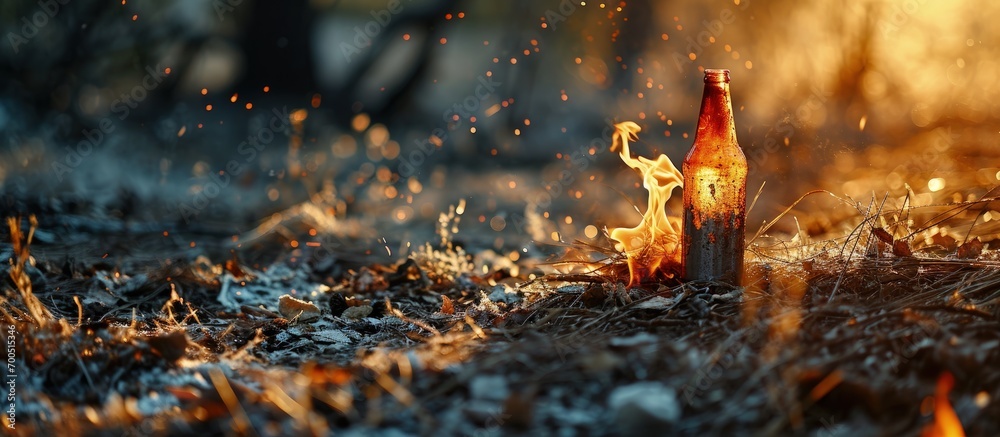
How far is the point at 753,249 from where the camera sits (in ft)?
12.6

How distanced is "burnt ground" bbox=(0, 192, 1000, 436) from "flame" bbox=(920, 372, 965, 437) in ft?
0.06

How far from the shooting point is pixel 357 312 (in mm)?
3998

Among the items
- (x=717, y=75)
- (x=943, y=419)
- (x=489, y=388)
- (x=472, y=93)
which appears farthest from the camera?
(x=472, y=93)

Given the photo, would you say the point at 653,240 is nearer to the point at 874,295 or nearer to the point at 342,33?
the point at 874,295

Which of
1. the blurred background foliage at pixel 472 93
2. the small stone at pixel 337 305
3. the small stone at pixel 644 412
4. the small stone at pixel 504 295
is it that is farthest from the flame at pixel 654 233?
the blurred background foliage at pixel 472 93

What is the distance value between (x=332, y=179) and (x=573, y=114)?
252 cm

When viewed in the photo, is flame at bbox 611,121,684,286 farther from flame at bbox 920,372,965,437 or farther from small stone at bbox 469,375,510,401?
flame at bbox 920,372,965,437

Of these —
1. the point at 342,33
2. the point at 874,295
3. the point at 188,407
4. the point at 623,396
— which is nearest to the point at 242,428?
the point at 188,407

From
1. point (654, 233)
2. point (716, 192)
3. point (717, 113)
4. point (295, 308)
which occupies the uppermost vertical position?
point (717, 113)

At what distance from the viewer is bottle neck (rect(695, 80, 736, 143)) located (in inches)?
130

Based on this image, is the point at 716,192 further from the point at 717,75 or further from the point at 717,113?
the point at 717,75

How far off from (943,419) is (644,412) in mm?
641

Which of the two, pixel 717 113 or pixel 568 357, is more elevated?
pixel 717 113

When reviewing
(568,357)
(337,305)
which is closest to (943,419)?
(568,357)
